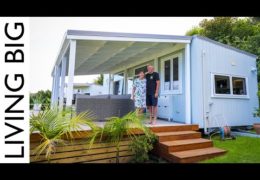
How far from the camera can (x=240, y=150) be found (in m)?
5.16

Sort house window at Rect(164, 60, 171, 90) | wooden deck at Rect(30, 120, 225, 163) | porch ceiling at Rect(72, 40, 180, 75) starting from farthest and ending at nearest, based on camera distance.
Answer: house window at Rect(164, 60, 171, 90) < porch ceiling at Rect(72, 40, 180, 75) < wooden deck at Rect(30, 120, 225, 163)

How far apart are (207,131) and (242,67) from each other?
9.78ft

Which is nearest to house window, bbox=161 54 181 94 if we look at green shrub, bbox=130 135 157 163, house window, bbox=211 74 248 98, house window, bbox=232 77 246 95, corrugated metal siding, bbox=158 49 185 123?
corrugated metal siding, bbox=158 49 185 123

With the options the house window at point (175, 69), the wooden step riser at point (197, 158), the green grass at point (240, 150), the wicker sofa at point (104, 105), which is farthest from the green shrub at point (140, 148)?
the house window at point (175, 69)

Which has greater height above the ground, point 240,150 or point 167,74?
point 167,74

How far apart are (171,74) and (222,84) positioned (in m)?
1.64

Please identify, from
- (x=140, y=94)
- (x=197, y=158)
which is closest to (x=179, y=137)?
(x=197, y=158)

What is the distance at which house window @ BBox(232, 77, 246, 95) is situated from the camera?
7.45m

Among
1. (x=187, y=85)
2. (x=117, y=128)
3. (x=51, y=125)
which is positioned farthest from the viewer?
(x=187, y=85)

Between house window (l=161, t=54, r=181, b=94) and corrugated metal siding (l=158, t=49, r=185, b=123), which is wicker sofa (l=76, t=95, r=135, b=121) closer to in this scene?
corrugated metal siding (l=158, t=49, r=185, b=123)

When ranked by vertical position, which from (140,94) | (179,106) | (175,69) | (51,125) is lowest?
(51,125)

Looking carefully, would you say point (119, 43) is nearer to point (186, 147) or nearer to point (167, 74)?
point (167, 74)
